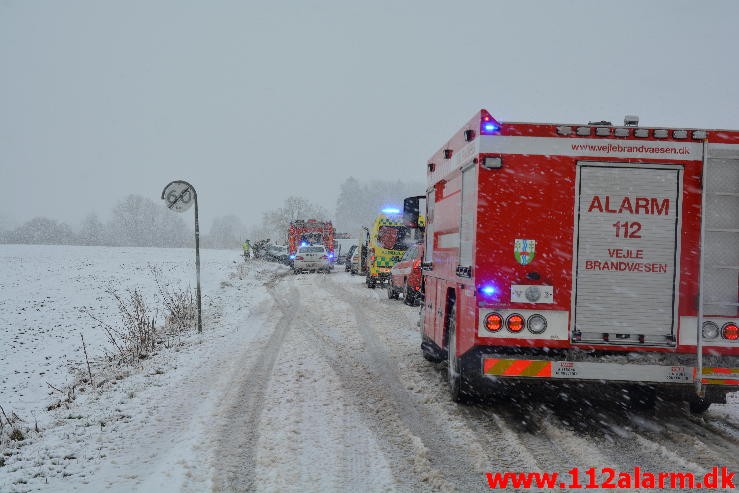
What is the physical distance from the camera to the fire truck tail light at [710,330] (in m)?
5.60

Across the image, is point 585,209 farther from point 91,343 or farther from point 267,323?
point 91,343

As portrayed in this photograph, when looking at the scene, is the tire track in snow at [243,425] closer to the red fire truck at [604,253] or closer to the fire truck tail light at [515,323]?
the red fire truck at [604,253]

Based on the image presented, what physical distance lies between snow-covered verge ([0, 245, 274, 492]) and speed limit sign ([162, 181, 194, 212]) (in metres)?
2.55

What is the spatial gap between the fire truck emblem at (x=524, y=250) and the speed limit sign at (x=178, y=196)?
25.3ft

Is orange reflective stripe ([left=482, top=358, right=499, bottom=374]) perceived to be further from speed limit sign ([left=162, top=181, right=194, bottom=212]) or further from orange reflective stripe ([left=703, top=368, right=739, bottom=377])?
speed limit sign ([left=162, top=181, right=194, bottom=212])

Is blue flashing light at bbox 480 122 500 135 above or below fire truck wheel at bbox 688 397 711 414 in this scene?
above

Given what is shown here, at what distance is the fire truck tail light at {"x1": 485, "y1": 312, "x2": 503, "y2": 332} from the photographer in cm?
573

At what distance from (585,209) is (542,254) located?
1.96ft

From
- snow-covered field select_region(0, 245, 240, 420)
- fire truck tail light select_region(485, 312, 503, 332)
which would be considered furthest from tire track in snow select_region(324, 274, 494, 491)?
snow-covered field select_region(0, 245, 240, 420)

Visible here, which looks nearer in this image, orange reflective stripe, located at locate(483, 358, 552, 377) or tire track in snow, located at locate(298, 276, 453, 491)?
tire track in snow, located at locate(298, 276, 453, 491)

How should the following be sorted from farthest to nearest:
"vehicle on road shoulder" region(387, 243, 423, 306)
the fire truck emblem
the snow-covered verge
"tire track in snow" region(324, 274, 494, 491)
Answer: "vehicle on road shoulder" region(387, 243, 423, 306) < the fire truck emblem < the snow-covered verge < "tire track in snow" region(324, 274, 494, 491)

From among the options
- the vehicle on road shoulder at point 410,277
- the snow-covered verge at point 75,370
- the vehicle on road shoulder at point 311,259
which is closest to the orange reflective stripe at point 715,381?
the snow-covered verge at point 75,370

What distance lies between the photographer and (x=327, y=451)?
5.12 m

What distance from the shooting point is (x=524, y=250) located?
5.68 metres
